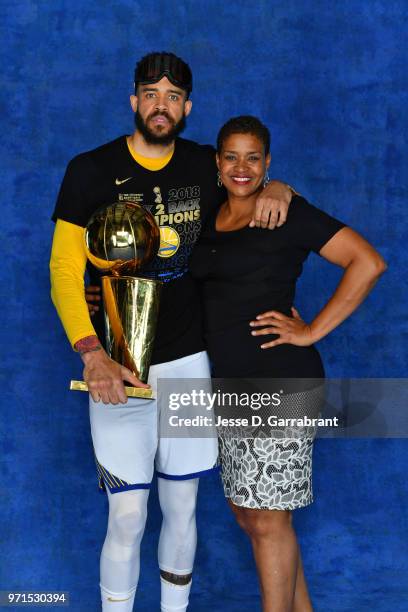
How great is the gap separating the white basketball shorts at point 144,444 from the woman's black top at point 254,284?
5.9 inches

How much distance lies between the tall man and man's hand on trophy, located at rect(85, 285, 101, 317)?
46 mm

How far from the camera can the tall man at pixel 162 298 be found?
2.08m

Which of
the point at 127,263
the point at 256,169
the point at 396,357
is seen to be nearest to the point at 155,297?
the point at 127,263

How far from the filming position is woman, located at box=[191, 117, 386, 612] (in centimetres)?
205

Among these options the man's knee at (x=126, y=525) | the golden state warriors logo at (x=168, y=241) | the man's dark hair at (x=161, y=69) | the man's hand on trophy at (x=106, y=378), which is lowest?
the man's knee at (x=126, y=525)

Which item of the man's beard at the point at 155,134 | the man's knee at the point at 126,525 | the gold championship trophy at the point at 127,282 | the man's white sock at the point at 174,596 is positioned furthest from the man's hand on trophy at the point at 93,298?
the man's white sock at the point at 174,596

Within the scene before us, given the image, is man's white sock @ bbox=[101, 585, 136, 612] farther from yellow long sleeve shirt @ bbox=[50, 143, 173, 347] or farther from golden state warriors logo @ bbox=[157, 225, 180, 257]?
golden state warriors logo @ bbox=[157, 225, 180, 257]

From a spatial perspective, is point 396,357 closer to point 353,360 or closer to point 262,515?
point 353,360

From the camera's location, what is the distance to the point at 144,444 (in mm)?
2201

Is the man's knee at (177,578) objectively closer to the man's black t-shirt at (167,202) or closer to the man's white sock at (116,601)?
the man's white sock at (116,601)

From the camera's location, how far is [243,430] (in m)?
2.10

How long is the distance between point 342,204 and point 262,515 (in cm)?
121

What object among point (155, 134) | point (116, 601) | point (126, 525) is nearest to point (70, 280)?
point (155, 134)

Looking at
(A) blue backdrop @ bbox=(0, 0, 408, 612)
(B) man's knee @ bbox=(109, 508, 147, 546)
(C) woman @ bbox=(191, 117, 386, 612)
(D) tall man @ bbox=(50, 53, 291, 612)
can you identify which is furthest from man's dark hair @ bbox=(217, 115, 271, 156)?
(B) man's knee @ bbox=(109, 508, 147, 546)
